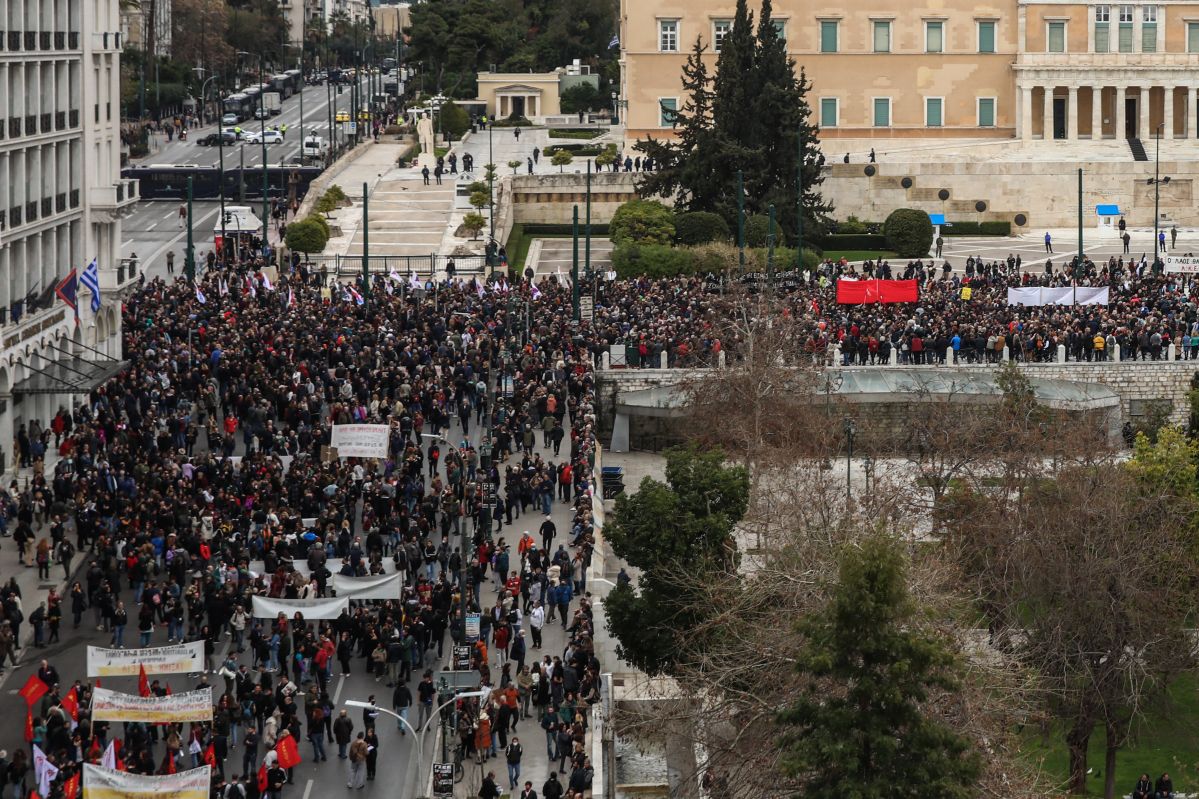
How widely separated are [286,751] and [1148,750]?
15.6 meters

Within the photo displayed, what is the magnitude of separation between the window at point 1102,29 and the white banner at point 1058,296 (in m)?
35.1

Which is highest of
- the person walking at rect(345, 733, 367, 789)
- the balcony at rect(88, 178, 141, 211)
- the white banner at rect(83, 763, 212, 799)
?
the balcony at rect(88, 178, 141, 211)

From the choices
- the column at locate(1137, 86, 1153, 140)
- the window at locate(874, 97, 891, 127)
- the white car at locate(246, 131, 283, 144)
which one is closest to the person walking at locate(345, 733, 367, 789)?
the window at locate(874, 97, 891, 127)

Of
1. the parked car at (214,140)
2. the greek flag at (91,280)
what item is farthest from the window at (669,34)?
the greek flag at (91,280)

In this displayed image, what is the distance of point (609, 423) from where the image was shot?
63.5 metres

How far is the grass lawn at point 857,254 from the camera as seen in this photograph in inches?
3285

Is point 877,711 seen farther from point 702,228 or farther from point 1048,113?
point 1048,113

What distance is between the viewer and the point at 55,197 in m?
55.7

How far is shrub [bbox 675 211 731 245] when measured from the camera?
79438 millimetres

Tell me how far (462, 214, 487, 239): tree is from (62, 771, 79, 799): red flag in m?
51.7

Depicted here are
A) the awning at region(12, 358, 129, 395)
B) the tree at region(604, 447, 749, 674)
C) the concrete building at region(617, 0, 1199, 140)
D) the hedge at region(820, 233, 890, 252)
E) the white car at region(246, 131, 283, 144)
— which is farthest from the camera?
the white car at region(246, 131, 283, 144)

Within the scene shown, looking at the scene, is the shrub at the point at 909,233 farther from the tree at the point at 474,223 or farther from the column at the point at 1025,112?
the column at the point at 1025,112

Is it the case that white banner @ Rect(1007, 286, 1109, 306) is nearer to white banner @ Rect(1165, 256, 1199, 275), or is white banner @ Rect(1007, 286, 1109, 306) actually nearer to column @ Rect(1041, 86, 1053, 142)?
white banner @ Rect(1165, 256, 1199, 275)

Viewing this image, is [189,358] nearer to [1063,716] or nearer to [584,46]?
[1063,716]
